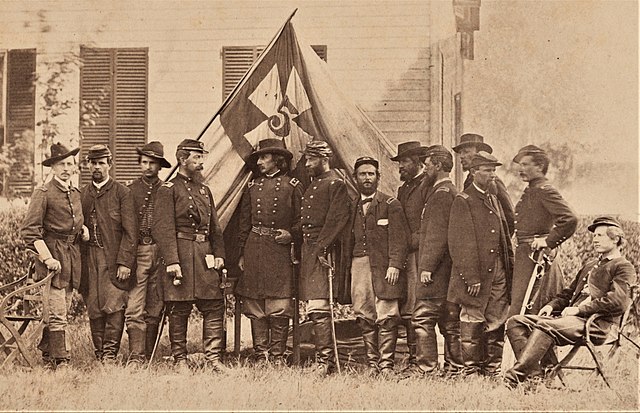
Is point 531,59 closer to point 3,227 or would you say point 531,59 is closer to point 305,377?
point 305,377

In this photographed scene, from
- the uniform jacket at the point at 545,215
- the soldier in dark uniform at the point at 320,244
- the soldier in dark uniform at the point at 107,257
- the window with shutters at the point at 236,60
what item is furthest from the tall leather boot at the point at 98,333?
the uniform jacket at the point at 545,215

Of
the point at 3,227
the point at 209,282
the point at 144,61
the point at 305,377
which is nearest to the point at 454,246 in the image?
the point at 305,377

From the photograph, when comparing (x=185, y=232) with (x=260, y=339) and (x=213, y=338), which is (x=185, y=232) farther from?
(x=260, y=339)

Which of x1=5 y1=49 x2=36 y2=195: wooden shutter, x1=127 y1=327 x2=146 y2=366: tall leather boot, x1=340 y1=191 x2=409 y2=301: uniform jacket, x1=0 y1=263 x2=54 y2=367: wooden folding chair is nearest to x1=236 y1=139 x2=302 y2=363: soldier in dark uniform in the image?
x1=340 y1=191 x2=409 y2=301: uniform jacket

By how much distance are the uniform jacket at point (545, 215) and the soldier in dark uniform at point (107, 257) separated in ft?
10.4

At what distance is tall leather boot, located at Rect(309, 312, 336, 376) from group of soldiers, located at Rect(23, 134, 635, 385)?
0.01 m

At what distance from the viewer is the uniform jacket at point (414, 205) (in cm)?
633

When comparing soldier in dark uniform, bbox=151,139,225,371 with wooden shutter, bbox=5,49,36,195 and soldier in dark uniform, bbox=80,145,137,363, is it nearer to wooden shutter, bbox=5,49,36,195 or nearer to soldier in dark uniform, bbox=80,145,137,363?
soldier in dark uniform, bbox=80,145,137,363

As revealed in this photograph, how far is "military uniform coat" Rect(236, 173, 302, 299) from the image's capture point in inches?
254

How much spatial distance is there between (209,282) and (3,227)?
103 inches

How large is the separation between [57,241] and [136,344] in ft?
3.47

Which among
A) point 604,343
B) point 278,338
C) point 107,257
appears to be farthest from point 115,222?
point 604,343

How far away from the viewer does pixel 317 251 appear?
250 inches

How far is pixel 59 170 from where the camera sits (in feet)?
21.2
